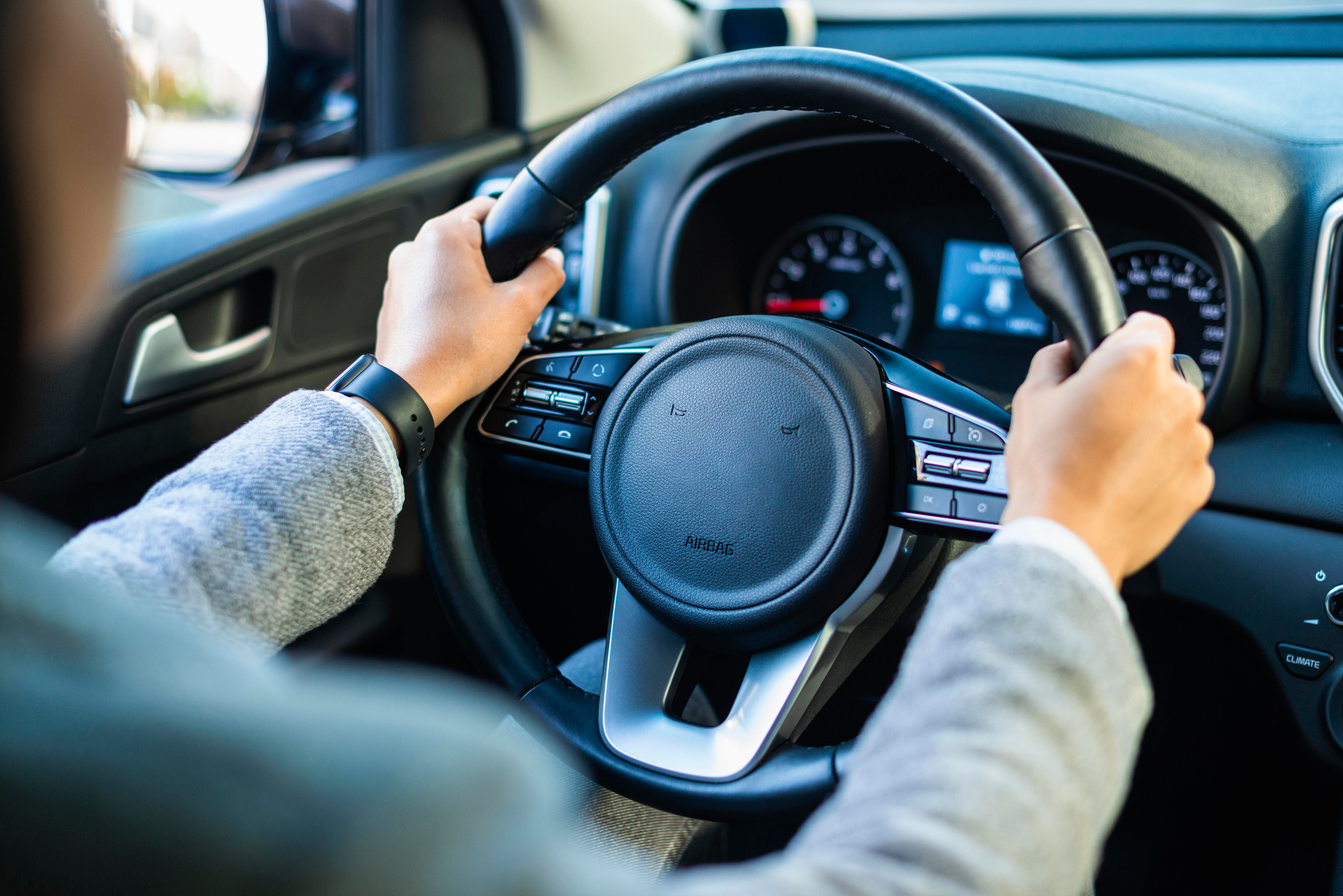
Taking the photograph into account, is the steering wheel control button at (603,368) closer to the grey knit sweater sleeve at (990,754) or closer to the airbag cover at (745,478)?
the airbag cover at (745,478)

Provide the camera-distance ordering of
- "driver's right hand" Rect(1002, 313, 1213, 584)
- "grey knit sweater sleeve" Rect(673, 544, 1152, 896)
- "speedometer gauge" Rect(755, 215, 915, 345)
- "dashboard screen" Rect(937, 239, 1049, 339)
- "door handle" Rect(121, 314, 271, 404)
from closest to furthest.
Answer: "grey knit sweater sleeve" Rect(673, 544, 1152, 896) → "driver's right hand" Rect(1002, 313, 1213, 584) → "door handle" Rect(121, 314, 271, 404) → "dashboard screen" Rect(937, 239, 1049, 339) → "speedometer gauge" Rect(755, 215, 915, 345)

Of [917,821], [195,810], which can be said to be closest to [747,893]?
[917,821]

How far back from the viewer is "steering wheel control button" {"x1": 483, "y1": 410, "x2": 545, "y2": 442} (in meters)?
1.01

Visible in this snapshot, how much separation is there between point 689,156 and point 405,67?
57cm

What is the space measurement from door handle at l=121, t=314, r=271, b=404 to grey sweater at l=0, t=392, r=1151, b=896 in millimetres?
762

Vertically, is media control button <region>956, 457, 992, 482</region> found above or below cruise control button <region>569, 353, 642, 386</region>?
above

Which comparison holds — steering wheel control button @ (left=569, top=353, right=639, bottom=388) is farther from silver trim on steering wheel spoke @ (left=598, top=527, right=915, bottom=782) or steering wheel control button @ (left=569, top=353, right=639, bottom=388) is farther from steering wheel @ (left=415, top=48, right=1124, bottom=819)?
silver trim on steering wheel spoke @ (left=598, top=527, right=915, bottom=782)

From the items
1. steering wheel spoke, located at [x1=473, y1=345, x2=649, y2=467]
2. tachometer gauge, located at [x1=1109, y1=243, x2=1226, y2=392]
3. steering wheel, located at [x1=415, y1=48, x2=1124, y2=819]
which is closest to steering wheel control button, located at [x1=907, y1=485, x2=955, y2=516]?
steering wheel, located at [x1=415, y1=48, x2=1124, y2=819]

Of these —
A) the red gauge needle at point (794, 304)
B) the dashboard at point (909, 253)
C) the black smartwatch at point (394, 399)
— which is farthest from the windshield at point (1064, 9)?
the black smartwatch at point (394, 399)

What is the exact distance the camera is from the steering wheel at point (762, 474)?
759 mm

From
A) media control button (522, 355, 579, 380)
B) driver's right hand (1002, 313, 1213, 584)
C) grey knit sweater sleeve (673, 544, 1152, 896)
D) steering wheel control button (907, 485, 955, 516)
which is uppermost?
driver's right hand (1002, 313, 1213, 584)

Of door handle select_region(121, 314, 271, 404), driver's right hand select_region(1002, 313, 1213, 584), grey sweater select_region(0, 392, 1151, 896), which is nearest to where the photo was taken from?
grey sweater select_region(0, 392, 1151, 896)

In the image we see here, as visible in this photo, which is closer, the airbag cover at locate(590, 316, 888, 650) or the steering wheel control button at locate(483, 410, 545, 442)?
the airbag cover at locate(590, 316, 888, 650)

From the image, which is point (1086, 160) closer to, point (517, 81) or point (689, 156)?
point (689, 156)
